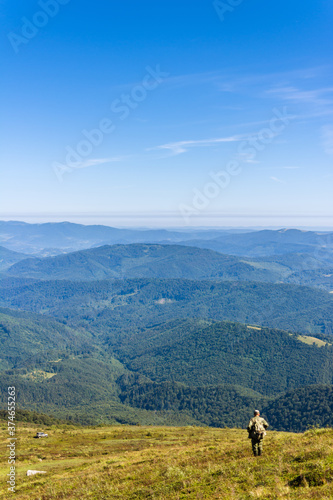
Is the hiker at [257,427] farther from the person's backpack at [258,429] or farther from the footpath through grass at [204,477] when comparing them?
the footpath through grass at [204,477]

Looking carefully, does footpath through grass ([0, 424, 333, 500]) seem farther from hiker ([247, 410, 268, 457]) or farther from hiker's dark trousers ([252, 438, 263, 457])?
hiker ([247, 410, 268, 457])

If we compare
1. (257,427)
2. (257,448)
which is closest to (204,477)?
(257,427)

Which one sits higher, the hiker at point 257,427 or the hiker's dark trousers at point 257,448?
the hiker at point 257,427

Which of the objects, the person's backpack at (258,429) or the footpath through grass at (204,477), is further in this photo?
the person's backpack at (258,429)

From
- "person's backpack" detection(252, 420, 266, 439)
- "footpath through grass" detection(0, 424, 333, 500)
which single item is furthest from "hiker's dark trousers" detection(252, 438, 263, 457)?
"person's backpack" detection(252, 420, 266, 439)

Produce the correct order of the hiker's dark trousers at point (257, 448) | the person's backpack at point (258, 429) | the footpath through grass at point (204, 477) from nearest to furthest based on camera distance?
1. the footpath through grass at point (204, 477)
2. the person's backpack at point (258, 429)
3. the hiker's dark trousers at point (257, 448)

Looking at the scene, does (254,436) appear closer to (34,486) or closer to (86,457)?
(34,486)

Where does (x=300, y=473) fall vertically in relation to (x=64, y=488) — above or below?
above

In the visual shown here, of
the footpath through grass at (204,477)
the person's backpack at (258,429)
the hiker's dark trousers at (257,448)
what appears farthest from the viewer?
the hiker's dark trousers at (257,448)

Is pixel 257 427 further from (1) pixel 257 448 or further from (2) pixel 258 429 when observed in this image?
(1) pixel 257 448

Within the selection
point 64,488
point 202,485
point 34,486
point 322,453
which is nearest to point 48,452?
point 34,486

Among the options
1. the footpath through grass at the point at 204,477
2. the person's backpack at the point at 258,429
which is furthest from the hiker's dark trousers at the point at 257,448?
the person's backpack at the point at 258,429
